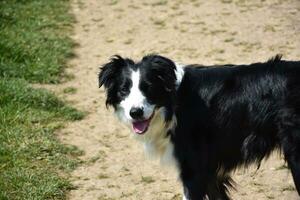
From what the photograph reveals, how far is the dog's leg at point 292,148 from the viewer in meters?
4.06

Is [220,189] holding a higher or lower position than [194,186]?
lower

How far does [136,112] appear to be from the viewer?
13.5 ft

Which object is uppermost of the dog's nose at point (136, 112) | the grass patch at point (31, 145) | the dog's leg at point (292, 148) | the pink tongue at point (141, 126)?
the dog's nose at point (136, 112)

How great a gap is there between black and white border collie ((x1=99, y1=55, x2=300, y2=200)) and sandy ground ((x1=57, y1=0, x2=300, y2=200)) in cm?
64

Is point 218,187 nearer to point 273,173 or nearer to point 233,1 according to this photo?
point 273,173

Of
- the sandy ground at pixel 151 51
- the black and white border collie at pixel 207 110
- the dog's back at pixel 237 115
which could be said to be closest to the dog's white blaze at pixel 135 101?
the black and white border collie at pixel 207 110

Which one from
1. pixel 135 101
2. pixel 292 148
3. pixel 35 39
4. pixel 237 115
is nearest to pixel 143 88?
pixel 135 101

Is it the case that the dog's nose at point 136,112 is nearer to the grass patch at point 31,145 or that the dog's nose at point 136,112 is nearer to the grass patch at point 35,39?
the grass patch at point 31,145

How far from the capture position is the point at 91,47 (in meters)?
8.46

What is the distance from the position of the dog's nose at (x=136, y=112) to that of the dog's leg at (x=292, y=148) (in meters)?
0.95

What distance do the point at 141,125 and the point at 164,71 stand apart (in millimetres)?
404

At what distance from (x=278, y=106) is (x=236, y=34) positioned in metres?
4.55

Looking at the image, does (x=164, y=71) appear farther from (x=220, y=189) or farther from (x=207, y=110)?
(x=220, y=189)

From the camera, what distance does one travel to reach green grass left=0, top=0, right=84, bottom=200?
520 centimetres
